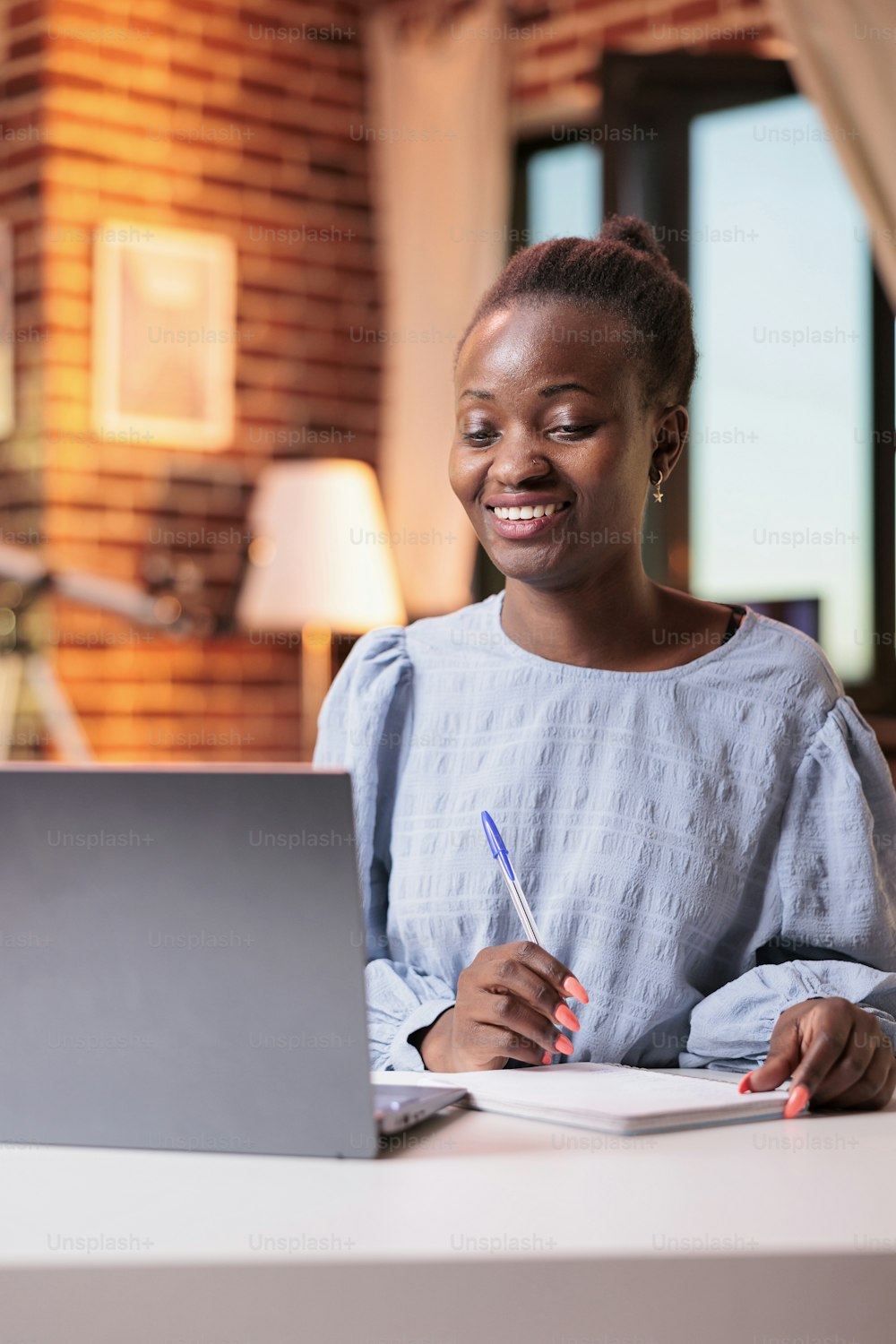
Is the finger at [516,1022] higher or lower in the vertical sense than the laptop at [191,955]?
lower

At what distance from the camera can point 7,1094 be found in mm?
877

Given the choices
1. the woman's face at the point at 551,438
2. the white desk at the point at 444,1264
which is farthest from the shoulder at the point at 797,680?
the white desk at the point at 444,1264

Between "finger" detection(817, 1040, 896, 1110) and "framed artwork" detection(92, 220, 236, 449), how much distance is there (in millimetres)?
3013

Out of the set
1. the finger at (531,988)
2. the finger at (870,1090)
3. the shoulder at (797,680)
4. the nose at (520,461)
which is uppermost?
the nose at (520,461)

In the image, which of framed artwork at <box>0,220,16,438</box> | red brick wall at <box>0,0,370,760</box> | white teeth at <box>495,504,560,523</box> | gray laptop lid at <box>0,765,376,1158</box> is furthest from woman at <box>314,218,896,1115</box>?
framed artwork at <box>0,220,16,438</box>

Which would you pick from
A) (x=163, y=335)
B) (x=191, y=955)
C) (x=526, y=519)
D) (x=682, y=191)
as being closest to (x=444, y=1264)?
(x=191, y=955)

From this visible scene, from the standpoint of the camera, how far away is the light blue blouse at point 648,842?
1.20 m

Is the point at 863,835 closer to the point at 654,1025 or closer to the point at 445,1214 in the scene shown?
the point at 654,1025

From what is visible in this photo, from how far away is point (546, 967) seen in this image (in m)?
1.02

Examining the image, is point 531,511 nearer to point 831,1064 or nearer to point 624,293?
point 624,293

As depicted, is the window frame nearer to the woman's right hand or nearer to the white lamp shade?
the white lamp shade

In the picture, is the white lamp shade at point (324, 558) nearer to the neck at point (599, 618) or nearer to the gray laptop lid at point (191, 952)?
the neck at point (599, 618)

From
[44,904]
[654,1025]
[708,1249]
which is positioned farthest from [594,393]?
[708,1249]

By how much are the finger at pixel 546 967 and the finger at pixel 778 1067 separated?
0.38ft
